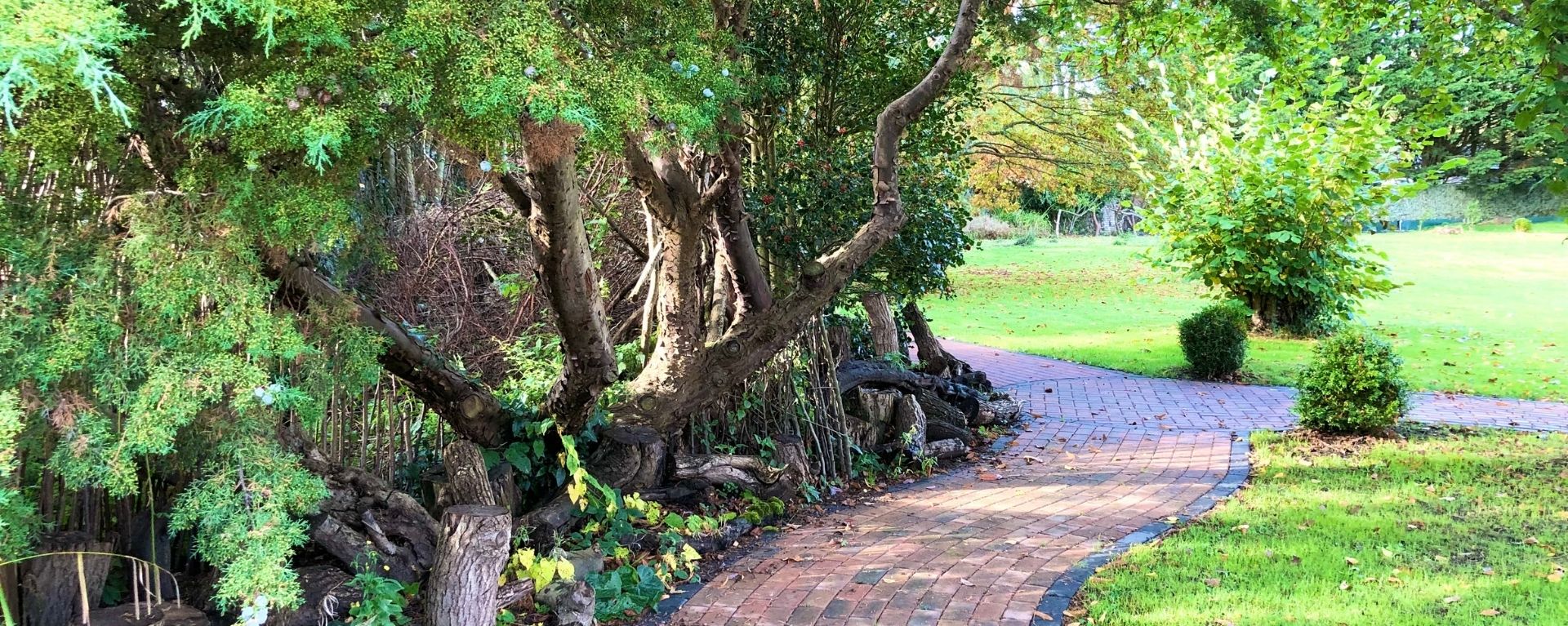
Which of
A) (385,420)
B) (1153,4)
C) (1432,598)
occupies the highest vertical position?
(1153,4)

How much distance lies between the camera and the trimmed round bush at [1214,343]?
12.1 meters

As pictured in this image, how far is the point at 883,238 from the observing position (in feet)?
19.8

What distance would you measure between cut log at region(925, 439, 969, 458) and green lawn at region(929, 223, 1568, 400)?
613cm

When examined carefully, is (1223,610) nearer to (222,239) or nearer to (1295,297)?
(222,239)

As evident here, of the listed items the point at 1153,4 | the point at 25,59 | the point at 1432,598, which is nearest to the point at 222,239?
the point at 25,59

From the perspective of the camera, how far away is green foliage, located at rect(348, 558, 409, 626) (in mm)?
3648

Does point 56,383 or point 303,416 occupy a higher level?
point 56,383

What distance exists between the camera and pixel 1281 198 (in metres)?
13.6

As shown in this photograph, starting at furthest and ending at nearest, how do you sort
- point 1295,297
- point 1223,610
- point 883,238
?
point 1295,297
point 883,238
point 1223,610

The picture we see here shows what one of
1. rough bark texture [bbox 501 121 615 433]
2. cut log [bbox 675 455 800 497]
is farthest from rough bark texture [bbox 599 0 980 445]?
rough bark texture [bbox 501 121 615 433]

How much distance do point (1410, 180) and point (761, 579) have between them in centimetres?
1312

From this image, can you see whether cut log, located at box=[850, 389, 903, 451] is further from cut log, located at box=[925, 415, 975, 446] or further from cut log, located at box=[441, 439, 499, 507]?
cut log, located at box=[441, 439, 499, 507]

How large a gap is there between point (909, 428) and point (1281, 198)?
8.96 meters

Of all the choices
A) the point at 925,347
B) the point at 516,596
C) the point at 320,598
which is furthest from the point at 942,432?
the point at 320,598
